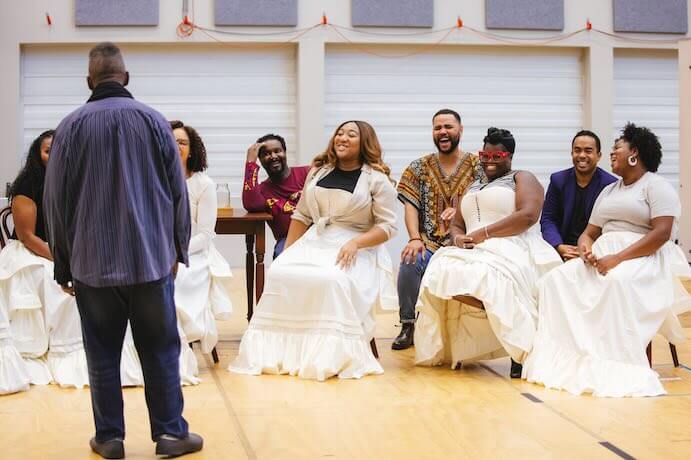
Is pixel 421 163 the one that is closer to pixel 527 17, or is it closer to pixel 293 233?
pixel 293 233

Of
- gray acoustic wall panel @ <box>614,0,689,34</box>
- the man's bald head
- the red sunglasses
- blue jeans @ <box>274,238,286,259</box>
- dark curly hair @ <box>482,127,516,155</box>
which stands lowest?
blue jeans @ <box>274,238,286,259</box>

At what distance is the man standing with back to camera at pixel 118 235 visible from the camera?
3021mm

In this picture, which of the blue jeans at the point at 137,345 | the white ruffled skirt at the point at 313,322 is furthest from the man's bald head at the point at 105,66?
the white ruffled skirt at the point at 313,322

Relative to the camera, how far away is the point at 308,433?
3506mm

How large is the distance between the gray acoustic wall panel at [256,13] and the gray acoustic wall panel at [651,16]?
3549 millimetres

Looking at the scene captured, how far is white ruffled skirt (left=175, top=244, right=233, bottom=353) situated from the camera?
15.8 ft

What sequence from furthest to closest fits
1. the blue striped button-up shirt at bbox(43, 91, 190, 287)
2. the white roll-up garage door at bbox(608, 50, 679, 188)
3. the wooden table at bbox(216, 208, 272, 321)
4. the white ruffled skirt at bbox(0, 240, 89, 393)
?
the white roll-up garage door at bbox(608, 50, 679, 188)
the wooden table at bbox(216, 208, 272, 321)
the white ruffled skirt at bbox(0, 240, 89, 393)
the blue striped button-up shirt at bbox(43, 91, 190, 287)

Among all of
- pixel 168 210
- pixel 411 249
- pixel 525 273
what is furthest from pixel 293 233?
pixel 168 210

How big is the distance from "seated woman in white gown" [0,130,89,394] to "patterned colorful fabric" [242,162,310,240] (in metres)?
1.53

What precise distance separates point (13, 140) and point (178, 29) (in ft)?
6.82

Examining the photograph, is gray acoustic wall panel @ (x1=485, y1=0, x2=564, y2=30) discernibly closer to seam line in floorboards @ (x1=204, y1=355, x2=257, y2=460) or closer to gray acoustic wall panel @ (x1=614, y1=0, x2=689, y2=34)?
gray acoustic wall panel @ (x1=614, y1=0, x2=689, y2=34)

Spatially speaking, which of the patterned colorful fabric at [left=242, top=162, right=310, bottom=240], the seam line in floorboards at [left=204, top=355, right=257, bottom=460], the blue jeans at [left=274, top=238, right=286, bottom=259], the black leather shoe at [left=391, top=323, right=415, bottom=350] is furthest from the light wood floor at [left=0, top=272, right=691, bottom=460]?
the patterned colorful fabric at [left=242, top=162, right=310, bottom=240]

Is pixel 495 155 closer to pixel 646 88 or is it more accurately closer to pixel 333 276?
pixel 333 276

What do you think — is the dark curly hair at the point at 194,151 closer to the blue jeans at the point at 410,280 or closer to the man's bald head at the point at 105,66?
the blue jeans at the point at 410,280
